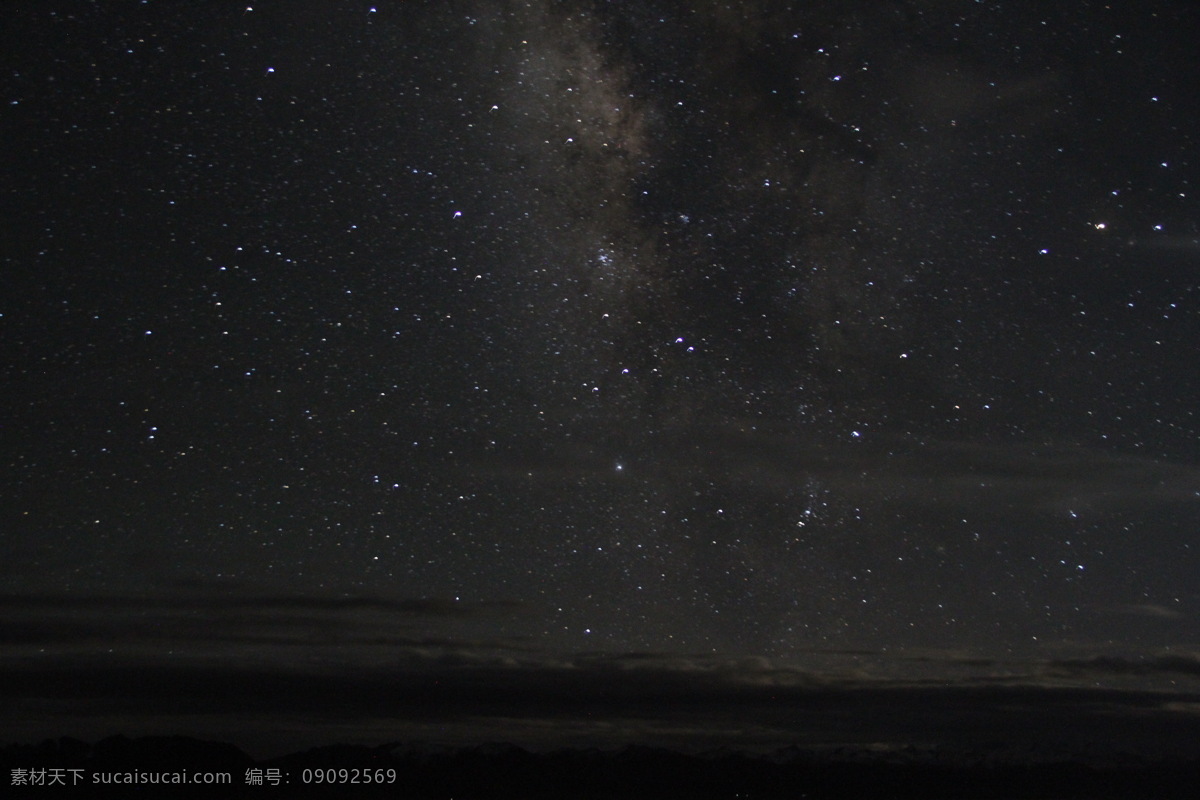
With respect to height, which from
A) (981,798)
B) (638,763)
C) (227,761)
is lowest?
(981,798)

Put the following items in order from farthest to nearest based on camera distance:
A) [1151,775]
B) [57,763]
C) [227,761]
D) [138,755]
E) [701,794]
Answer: [1151,775] → [701,794] → [227,761] → [138,755] → [57,763]

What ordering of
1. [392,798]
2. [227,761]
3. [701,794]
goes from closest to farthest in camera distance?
[227,761] < [392,798] < [701,794]

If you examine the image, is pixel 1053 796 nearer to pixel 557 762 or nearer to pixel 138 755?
pixel 557 762

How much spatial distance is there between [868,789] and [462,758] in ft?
277

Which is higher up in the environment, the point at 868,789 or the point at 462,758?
the point at 462,758

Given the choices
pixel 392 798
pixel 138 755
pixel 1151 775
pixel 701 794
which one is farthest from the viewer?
pixel 1151 775

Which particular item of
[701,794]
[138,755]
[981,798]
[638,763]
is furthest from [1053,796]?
[138,755]

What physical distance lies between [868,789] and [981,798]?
26664mm

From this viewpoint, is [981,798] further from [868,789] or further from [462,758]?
[462,758]

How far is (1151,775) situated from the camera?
620 feet

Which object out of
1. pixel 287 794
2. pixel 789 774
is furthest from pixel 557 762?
pixel 287 794

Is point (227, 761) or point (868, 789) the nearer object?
point (227, 761)

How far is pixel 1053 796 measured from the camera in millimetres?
178000

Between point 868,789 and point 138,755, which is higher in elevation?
point 138,755
